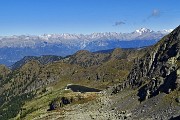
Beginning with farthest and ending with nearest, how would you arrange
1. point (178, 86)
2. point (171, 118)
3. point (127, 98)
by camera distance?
point (127, 98)
point (178, 86)
point (171, 118)

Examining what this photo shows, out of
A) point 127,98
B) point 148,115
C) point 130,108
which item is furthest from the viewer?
point 127,98

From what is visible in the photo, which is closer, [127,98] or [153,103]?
[153,103]

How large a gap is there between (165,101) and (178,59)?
1707 inches

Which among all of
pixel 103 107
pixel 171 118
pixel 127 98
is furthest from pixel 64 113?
pixel 171 118

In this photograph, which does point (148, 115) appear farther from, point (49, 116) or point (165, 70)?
point (49, 116)

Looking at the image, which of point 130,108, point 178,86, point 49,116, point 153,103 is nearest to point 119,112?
point 130,108

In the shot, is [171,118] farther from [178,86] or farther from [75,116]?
[75,116]

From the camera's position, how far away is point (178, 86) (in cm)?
16112

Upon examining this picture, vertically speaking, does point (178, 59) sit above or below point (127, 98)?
above

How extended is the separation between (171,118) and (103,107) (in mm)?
63709

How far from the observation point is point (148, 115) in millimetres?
151125

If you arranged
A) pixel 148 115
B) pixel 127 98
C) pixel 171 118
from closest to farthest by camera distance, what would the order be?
pixel 171 118 → pixel 148 115 → pixel 127 98

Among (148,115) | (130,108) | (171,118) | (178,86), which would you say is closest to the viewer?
(171,118)

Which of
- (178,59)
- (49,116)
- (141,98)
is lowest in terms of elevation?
(49,116)
